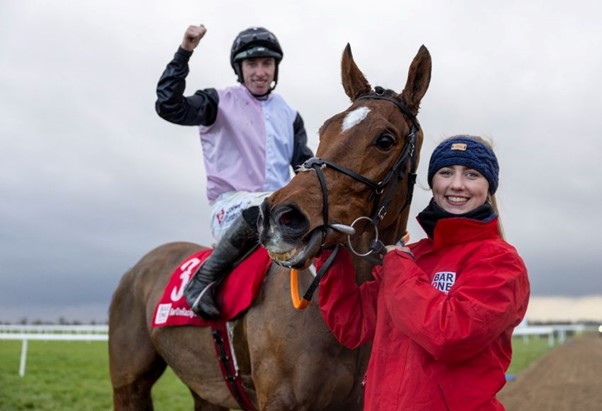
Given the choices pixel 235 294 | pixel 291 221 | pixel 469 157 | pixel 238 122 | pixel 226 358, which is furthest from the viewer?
pixel 238 122

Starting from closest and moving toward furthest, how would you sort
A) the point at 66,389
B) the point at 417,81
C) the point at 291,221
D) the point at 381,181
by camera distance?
the point at 291,221 → the point at 381,181 → the point at 417,81 → the point at 66,389

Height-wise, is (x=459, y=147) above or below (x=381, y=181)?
above

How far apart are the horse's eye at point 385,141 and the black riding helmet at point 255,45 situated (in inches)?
84.1

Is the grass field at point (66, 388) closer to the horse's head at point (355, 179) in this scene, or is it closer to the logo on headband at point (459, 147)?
the horse's head at point (355, 179)

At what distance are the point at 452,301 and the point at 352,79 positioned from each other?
1296 mm

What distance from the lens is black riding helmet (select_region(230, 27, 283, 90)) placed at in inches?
187

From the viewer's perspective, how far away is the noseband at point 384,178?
268 centimetres

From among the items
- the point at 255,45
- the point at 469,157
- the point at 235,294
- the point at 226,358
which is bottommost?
the point at 226,358

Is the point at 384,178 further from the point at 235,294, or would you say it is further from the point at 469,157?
the point at 235,294

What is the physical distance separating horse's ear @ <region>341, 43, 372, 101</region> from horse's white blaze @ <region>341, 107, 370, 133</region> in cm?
33

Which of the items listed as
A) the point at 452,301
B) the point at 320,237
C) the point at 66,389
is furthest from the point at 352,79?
the point at 66,389

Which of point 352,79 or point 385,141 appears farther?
point 352,79

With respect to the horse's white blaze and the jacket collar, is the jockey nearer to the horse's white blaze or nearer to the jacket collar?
the horse's white blaze

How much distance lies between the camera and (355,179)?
9.07ft
